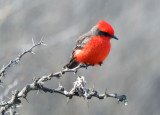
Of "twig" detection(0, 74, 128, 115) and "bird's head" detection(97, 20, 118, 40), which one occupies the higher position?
"bird's head" detection(97, 20, 118, 40)

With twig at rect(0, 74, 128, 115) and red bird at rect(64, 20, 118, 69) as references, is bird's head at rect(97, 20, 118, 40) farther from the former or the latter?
twig at rect(0, 74, 128, 115)

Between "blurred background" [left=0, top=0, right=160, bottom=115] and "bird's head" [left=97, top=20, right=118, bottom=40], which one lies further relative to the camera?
"blurred background" [left=0, top=0, right=160, bottom=115]

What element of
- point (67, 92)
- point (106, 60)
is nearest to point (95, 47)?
point (67, 92)

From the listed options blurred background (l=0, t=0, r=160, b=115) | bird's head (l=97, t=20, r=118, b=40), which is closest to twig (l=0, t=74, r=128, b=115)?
bird's head (l=97, t=20, r=118, b=40)

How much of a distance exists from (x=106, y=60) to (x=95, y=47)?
5.19m

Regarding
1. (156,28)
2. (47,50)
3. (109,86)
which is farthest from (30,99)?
(156,28)

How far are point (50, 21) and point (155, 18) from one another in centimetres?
276

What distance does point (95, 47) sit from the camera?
18.9ft

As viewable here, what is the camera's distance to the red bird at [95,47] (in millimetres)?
5651

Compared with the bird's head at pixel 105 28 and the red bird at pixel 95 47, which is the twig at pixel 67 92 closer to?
the red bird at pixel 95 47

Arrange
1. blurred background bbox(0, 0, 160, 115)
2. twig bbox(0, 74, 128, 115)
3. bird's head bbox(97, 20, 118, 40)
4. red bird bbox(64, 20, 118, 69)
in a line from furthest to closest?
blurred background bbox(0, 0, 160, 115), bird's head bbox(97, 20, 118, 40), red bird bbox(64, 20, 118, 69), twig bbox(0, 74, 128, 115)

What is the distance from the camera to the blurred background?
9.69m

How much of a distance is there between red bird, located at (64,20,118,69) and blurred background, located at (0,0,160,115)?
2.87 metres

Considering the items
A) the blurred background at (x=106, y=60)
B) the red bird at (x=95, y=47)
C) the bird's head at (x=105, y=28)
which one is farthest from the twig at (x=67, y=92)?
the blurred background at (x=106, y=60)
